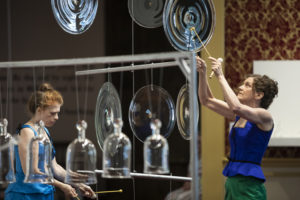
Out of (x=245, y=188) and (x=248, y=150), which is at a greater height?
(x=248, y=150)

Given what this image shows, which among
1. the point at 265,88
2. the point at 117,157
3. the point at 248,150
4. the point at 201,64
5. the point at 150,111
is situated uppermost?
the point at 201,64

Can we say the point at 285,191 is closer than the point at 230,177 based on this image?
No

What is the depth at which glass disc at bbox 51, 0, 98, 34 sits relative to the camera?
129 inches

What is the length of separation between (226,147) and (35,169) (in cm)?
315

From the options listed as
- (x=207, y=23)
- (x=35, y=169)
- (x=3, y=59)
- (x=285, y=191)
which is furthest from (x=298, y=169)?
(x=35, y=169)

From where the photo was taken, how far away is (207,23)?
10.4 feet

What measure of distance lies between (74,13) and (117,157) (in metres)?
1.32

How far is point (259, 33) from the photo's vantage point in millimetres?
5211

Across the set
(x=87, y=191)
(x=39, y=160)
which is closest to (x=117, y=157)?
(x=39, y=160)

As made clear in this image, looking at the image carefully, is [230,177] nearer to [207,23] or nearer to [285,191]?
[207,23]

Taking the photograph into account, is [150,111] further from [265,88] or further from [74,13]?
[74,13]

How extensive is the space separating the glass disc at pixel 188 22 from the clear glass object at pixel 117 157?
1.01 meters

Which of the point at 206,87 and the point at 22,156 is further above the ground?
the point at 206,87

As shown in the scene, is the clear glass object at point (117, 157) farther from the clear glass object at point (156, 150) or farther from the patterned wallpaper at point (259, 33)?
the patterned wallpaper at point (259, 33)
